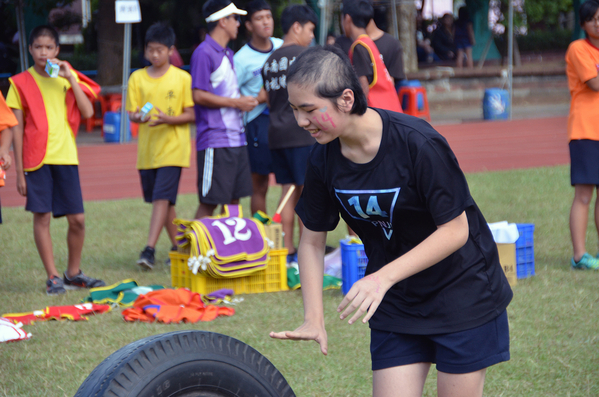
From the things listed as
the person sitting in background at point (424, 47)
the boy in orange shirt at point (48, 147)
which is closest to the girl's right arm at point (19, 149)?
the boy in orange shirt at point (48, 147)

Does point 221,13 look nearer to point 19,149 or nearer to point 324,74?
point 19,149

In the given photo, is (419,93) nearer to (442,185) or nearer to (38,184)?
(38,184)

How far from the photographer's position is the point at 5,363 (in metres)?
4.09

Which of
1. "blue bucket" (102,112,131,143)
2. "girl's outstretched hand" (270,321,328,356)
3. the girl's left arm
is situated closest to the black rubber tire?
"girl's outstretched hand" (270,321,328,356)

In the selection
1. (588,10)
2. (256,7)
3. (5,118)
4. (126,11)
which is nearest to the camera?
(5,118)

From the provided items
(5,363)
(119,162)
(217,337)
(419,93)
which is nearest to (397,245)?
(217,337)

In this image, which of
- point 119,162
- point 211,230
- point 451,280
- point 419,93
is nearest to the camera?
point 451,280

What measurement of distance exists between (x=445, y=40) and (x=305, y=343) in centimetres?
2483

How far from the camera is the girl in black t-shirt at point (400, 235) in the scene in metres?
2.19

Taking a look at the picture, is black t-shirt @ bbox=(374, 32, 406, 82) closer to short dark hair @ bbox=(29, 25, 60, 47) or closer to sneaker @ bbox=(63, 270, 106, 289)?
short dark hair @ bbox=(29, 25, 60, 47)

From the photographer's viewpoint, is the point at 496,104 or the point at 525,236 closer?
the point at 525,236

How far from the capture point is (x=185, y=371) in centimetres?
211

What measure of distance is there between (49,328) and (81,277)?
113 centimetres

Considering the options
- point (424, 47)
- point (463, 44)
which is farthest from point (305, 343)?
point (424, 47)
